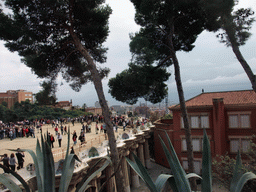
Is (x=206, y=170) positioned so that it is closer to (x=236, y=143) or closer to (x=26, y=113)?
(x=236, y=143)

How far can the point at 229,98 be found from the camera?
1805 cm

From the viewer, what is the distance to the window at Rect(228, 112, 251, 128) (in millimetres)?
16312

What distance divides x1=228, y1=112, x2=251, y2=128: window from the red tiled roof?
3.29 feet

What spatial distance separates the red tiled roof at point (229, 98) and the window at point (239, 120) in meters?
1.00

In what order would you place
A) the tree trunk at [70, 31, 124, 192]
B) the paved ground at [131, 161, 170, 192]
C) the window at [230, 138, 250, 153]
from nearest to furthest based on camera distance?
the tree trunk at [70, 31, 124, 192], the window at [230, 138, 250, 153], the paved ground at [131, 161, 170, 192]

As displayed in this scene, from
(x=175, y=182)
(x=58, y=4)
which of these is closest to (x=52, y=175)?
(x=175, y=182)

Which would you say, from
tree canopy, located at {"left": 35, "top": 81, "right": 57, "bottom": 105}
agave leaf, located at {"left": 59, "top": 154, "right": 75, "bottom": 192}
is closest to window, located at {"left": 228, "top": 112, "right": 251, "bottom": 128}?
tree canopy, located at {"left": 35, "top": 81, "right": 57, "bottom": 105}

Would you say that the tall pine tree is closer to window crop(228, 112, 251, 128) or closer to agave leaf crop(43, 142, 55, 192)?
agave leaf crop(43, 142, 55, 192)

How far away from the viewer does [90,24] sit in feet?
34.9

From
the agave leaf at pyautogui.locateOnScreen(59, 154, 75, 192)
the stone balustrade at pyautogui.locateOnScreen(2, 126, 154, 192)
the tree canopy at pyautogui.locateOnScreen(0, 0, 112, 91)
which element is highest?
the tree canopy at pyautogui.locateOnScreen(0, 0, 112, 91)

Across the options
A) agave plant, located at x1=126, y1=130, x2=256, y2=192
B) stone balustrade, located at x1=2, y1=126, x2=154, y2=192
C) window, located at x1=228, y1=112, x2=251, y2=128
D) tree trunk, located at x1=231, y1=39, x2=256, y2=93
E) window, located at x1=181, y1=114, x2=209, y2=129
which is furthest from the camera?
window, located at x1=181, y1=114, x2=209, y2=129

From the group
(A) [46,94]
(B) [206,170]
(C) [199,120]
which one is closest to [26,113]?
(A) [46,94]

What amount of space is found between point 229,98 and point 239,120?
7.85ft

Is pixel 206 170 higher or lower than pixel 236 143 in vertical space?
higher
